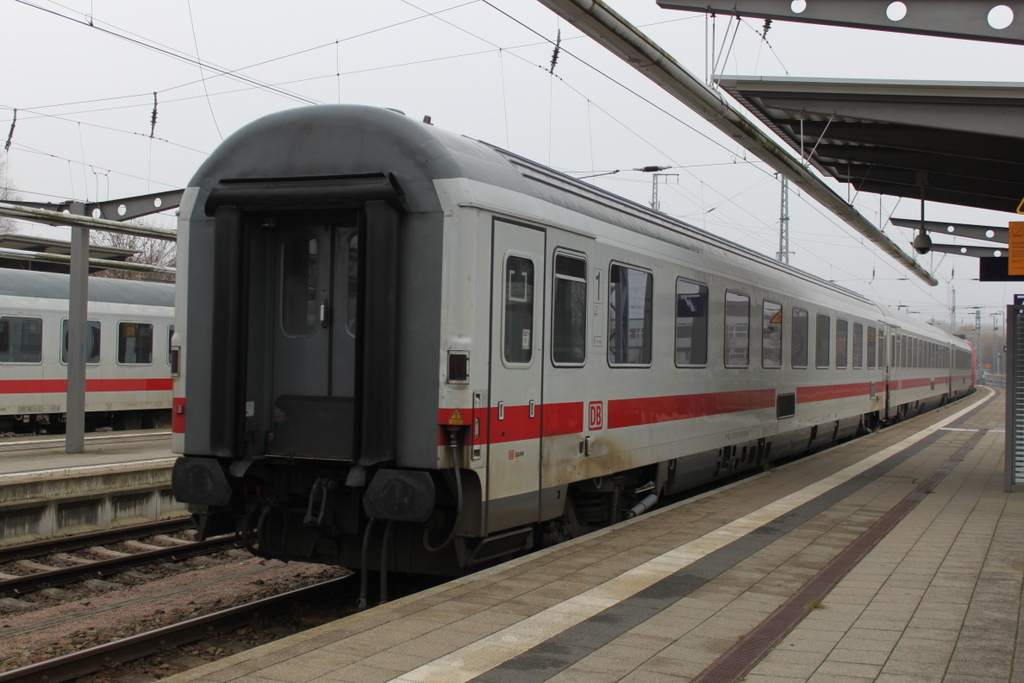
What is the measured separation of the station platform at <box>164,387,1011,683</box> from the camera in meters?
4.82

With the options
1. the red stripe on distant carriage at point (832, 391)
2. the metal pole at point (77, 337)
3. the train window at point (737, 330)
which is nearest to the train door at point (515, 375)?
the train window at point (737, 330)

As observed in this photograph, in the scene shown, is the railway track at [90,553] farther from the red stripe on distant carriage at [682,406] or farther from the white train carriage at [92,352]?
the white train carriage at [92,352]

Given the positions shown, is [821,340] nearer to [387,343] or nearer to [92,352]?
[387,343]

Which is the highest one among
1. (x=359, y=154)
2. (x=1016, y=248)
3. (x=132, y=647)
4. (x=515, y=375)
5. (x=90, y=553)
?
(x=359, y=154)

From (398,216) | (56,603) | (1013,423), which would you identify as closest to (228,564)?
(56,603)

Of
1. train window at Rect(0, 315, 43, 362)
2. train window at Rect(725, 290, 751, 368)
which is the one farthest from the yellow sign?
train window at Rect(0, 315, 43, 362)

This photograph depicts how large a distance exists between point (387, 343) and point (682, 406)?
502 centimetres

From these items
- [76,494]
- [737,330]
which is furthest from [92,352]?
[737,330]

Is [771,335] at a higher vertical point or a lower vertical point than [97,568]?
higher

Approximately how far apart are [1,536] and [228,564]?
3.13m

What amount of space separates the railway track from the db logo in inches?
135

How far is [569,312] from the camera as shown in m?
7.77

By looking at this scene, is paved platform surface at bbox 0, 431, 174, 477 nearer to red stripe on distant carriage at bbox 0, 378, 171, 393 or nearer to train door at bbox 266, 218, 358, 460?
red stripe on distant carriage at bbox 0, 378, 171, 393

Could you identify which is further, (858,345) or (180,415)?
(858,345)
